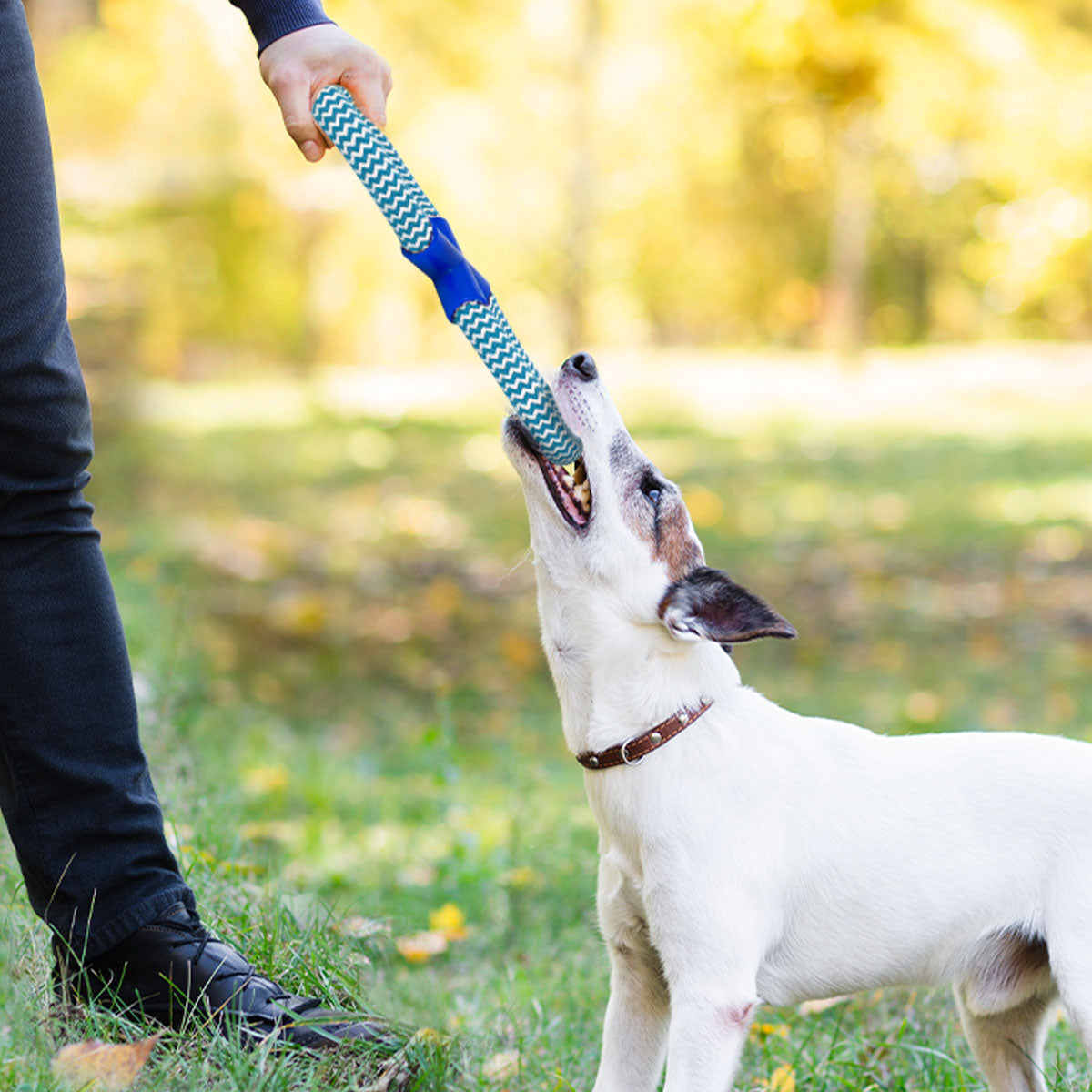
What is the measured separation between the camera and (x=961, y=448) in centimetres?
1193

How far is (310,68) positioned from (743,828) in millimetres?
1396

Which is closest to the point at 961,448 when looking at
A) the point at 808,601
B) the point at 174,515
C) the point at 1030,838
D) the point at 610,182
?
Answer: the point at 610,182

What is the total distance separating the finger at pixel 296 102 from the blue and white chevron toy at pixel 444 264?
0.09 feet

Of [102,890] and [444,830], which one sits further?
[444,830]

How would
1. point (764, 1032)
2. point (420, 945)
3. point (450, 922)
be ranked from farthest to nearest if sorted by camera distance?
point (450, 922) → point (420, 945) → point (764, 1032)

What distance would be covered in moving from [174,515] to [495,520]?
6.68 ft

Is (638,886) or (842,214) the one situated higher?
(842,214)

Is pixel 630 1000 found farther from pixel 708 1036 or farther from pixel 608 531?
pixel 608 531

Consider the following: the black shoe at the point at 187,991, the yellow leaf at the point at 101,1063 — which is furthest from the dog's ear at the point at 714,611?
the yellow leaf at the point at 101,1063

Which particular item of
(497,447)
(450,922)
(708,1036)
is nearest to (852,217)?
(497,447)

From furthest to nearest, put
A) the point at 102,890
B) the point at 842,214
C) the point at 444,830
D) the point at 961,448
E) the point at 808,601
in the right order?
1. the point at 842,214
2. the point at 961,448
3. the point at 808,601
4. the point at 444,830
5. the point at 102,890

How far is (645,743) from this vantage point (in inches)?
84.4

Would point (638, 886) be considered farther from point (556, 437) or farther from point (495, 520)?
point (495, 520)

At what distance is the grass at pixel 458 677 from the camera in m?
2.43
